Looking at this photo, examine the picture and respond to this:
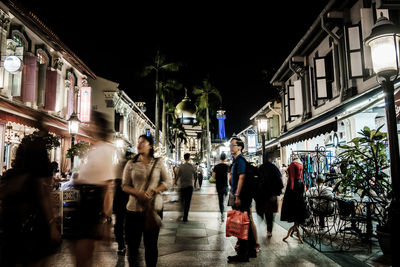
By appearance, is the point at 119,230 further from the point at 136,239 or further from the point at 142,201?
the point at 142,201

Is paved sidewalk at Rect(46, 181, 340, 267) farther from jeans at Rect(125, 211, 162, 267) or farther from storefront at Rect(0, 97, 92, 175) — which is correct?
storefront at Rect(0, 97, 92, 175)

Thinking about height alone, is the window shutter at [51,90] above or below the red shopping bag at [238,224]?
above

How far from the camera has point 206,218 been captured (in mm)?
10125

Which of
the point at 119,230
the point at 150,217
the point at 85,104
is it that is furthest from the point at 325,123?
the point at 85,104

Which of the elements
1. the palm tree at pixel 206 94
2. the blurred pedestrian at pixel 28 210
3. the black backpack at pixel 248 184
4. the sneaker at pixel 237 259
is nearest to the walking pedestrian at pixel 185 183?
the sneaker at pixel 237 259

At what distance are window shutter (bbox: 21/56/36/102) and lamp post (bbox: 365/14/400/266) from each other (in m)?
14.3

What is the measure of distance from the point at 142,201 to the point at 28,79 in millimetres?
13302

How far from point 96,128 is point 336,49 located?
11.6 m

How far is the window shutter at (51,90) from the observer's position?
16703mm

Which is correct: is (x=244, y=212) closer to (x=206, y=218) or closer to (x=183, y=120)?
(x=206, y=218)

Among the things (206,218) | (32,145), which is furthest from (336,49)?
(32,145)

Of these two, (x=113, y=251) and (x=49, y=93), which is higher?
(x=49, y=93)

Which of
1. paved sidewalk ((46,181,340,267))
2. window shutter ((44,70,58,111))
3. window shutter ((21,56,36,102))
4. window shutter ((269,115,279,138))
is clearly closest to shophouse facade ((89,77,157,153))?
window shutter ((44,70,58,111))

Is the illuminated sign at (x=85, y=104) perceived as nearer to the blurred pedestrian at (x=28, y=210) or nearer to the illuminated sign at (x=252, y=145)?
the illuminated sign at (x=252, y=145)
